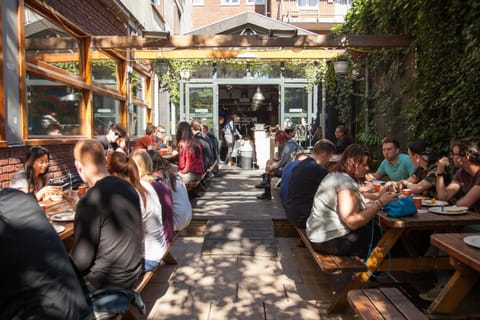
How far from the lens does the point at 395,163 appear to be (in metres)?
5.09

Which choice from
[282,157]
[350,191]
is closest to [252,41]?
[282,157]

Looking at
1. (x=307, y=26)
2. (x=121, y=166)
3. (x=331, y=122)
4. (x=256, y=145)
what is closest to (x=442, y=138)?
(x=121, y=166)

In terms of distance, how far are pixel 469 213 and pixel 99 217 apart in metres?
2.78

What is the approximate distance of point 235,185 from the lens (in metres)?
8.91

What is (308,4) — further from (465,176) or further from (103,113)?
(465,176)

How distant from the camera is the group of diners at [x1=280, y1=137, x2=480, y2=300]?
122 inches

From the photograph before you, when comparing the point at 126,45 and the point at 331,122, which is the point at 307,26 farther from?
the point at 126,45

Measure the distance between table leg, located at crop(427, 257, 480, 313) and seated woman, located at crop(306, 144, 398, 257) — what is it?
2.32 feet

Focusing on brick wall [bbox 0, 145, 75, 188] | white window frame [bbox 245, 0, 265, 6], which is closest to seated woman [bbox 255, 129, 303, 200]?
brick wall [bbox 0, 145, 75, 188]

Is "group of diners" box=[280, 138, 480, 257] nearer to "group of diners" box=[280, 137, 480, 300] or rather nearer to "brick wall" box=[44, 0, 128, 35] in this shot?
"group of diners" box=[280, 137, 480, 300]

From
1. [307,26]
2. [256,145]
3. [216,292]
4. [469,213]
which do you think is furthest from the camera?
[307,26]

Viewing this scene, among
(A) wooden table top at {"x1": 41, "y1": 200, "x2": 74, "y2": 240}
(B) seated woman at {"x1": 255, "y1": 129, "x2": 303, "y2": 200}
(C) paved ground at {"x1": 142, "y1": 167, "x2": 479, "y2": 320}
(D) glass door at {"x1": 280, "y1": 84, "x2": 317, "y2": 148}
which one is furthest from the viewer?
(D) glass door at {"x1": 280, "y1": 84, "x2": 317, "y2": 148}

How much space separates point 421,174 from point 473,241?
7.64 ft

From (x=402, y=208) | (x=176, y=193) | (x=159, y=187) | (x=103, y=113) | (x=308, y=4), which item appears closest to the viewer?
(x=402, y=208)
